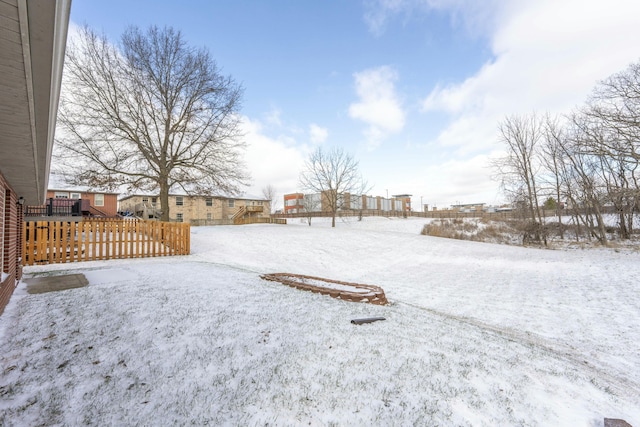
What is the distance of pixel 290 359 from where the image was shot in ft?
8.95

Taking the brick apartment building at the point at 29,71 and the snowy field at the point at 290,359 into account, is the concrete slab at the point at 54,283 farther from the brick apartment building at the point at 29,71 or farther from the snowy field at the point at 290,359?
the brick apartment building at the point at 29,71

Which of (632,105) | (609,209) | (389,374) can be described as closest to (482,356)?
(389,374)

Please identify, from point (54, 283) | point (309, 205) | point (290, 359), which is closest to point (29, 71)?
point (290, 359)

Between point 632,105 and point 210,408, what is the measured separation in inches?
725

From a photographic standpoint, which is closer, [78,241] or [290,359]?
[290,359]

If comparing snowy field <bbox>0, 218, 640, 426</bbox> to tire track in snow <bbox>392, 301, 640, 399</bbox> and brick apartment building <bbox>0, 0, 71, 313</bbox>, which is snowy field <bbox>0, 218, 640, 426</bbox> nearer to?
tire track in snow <bbox>392, 301, 640, 399</bbox>

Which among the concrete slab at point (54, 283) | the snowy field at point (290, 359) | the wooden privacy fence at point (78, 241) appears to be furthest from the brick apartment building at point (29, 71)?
the wooden privacy fence at point (78, 241)

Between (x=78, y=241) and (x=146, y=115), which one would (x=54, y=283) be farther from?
(x=146, y=115)

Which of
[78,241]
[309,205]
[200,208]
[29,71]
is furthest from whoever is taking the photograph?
[309,205]

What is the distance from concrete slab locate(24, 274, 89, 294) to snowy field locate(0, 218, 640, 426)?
0.32 meters

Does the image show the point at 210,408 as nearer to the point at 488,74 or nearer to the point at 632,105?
the point at 488,74

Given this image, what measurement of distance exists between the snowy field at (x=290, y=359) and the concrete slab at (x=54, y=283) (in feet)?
1.05

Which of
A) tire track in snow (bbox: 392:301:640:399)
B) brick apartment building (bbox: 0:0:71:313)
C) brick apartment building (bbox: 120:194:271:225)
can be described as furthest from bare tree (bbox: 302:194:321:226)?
brick apartment building (bbox: 0:0:71:313)

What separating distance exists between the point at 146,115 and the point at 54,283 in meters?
14.0
